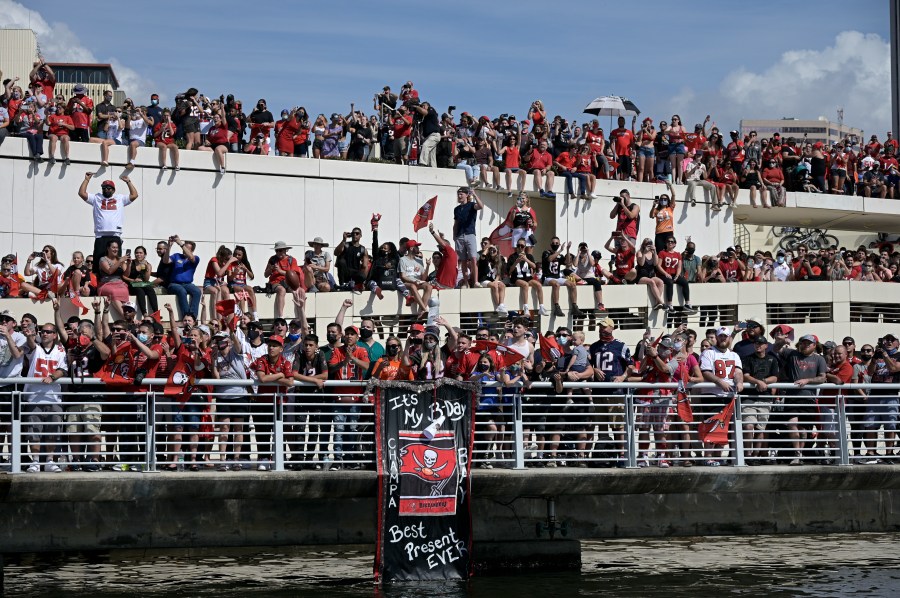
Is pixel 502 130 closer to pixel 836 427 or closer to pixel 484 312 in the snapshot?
pixel 484 312

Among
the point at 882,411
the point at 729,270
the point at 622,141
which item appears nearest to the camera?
the point at 882,411

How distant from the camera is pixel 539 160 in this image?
99.6 feet

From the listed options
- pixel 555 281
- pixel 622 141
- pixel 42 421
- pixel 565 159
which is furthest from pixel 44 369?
pixel 622 141

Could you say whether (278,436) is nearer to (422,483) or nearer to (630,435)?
(422,483)

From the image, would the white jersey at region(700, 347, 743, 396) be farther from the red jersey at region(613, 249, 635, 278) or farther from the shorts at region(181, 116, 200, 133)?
the shorts at region(181, 116, 200, 133)

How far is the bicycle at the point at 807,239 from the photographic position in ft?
119

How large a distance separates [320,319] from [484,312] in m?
2.94

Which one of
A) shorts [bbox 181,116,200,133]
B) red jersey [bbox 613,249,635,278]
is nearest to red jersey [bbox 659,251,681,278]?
red jersey [bbox 613,249,635,278]

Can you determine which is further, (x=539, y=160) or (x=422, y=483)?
(x=539, y=160)

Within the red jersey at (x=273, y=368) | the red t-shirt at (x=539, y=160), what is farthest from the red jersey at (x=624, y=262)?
the red jersey at (x=273, y=368)

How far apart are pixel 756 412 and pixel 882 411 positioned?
201cm

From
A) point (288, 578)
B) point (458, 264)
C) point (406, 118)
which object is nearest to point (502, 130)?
point (406, 118)

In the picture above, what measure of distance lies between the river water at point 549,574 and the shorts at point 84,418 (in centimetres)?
181

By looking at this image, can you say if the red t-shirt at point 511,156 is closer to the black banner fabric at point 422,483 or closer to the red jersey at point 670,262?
the red jersey at point 670,262
